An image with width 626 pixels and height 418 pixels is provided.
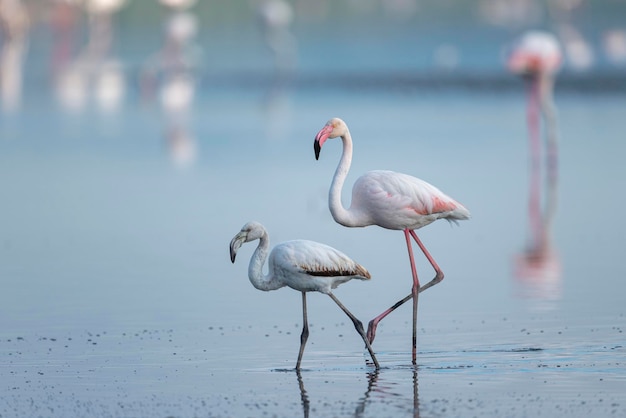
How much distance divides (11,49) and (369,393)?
2775cm

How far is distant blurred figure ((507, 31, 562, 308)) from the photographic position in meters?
9.02

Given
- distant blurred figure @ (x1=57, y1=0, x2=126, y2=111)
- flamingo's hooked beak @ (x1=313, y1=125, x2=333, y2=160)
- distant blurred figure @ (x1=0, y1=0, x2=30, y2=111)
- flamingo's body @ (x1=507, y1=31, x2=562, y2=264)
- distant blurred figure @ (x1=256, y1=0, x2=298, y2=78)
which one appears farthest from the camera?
distant blurred figure @ (x1=256, y1=0, x2=298, y2=78)

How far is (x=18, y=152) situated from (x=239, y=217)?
5.51 meters

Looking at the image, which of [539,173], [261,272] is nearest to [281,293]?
[261,272]

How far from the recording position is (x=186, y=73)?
25.2 m

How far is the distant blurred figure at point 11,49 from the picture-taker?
24144 mm

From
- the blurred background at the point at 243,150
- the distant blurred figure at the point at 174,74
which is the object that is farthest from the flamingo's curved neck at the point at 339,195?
the distant blurred figure at the point at 174,74

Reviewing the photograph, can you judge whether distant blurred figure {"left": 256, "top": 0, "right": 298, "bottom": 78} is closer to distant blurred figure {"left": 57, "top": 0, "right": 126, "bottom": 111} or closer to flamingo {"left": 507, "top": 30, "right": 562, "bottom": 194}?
distant blurred figure {"left": 57, "top": 0, "right": 126, "bottom": 111}

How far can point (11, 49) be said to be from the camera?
32.8m

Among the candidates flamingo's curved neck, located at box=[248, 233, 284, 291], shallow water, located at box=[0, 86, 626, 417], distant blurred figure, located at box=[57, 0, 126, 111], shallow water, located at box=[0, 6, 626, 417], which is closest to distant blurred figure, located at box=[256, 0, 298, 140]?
distant blurred figure, located at box=[57, 0, 126, 111]

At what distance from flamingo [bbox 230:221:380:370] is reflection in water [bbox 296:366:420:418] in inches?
6.5

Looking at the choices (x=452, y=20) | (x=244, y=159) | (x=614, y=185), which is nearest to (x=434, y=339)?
(x=614, y=185)

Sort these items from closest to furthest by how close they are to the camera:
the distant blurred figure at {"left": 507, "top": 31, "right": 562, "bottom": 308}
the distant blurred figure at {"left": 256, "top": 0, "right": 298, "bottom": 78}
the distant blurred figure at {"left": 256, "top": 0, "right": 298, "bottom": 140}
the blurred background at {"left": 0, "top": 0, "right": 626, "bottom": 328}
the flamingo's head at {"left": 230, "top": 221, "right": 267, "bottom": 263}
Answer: the flamingo's head at {"left": 230, "top": 221, "right": 267, "bottom": 263} → the distant blurred figure at {"left": 507, "top": 31, "right": 562, "bottom": 308} → the blurred background at {"left": 0, "top": 0, "right": 626, "bottom": 328} → the distant blurred figure at {"left": 256, "top": 0, "right": 298, "bottom": 140} → the distant blurred figure at {"left": 256, "top": 0, "right": 298, "bottom": 78}

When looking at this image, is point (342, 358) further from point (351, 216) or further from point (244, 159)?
point (244, 159)
